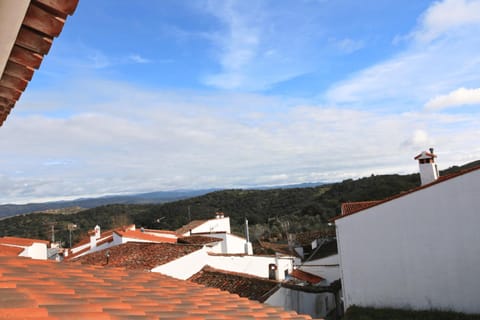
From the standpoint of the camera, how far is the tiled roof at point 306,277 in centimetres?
2259

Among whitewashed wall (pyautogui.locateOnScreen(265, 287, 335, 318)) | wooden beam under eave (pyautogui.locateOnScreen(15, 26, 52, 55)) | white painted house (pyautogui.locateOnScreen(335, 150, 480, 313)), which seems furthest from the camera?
whitewashed wall (pyautogui.locateOnScreen(265, 287, 335, 318))

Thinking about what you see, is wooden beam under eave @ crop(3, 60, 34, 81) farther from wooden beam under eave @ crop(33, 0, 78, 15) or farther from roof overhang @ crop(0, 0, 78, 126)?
wooden beam under eave @ crop(33, 0, 78, 15)

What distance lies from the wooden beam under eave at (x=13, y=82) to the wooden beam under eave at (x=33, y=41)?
0.44 metres

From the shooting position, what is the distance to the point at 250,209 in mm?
63156

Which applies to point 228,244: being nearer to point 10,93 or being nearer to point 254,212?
point 10,93

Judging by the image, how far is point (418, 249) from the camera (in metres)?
13.8

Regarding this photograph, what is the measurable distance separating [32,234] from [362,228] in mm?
48348

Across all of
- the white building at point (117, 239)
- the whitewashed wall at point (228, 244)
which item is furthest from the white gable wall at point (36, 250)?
the whitewashed wall at point (228, 244)

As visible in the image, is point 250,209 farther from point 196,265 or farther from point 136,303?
point 136,303

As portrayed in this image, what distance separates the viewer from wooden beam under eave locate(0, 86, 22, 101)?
108 inches

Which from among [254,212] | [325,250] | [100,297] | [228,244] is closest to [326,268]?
[325,250]

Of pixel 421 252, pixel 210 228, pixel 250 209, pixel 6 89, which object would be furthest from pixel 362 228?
pixel 250 209

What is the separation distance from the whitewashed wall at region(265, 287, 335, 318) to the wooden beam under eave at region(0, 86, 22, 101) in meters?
13.8

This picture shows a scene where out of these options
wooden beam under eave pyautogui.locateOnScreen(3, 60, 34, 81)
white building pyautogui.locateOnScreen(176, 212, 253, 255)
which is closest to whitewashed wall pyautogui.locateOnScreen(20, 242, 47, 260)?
white building pyautogui.locateOnScreen(176, 212, 253, 255)
